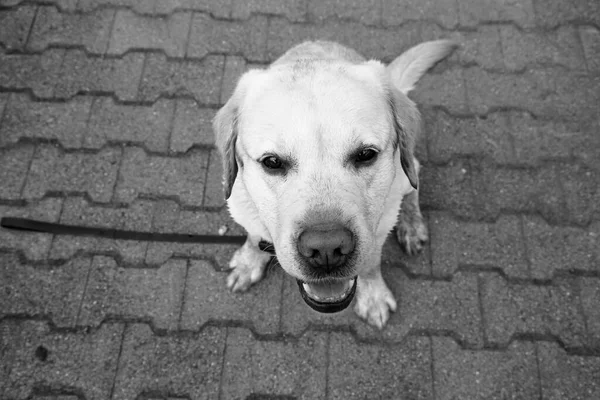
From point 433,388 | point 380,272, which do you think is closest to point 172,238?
point 380,272

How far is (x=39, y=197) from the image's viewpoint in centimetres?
341

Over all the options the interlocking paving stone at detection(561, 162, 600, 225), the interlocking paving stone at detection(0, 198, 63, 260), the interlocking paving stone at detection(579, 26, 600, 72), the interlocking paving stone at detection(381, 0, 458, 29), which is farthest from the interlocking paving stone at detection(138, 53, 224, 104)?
the interlocking paving stone at detection(579, 26, 600, 72)

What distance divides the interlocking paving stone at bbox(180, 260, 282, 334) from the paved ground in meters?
0.02

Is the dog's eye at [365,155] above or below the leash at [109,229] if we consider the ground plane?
above

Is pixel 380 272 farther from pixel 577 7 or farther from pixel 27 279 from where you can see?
pixel 577 7

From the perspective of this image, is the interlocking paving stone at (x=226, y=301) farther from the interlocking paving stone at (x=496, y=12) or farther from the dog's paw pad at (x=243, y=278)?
the interlocking paving stone at (x=496, y=12)

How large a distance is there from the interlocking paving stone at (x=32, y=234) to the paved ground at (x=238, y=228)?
0.6 inches

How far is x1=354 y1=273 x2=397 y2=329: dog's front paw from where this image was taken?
3.00m

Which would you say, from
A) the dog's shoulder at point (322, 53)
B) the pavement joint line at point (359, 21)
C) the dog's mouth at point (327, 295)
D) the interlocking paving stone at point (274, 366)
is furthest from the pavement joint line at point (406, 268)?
the pavement joint line at point (359, 21)

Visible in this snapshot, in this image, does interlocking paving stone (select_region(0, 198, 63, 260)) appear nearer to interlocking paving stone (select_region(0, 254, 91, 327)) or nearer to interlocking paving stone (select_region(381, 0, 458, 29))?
interlocking paving stone (select_region(0, 254, 91, 327))

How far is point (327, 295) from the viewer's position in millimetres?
2441

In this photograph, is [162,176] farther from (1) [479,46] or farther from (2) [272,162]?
(1) [479,46]

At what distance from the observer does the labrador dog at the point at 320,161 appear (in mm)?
2092

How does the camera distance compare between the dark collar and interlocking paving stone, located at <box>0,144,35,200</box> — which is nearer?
the dark collar
